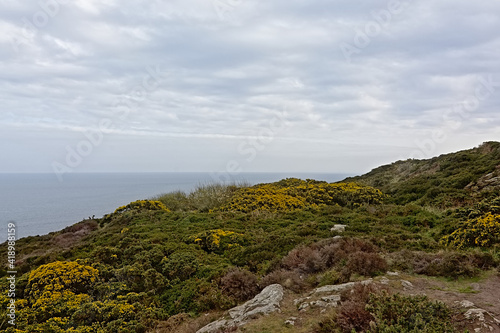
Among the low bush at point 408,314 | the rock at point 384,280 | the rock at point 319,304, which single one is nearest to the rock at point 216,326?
the rock at point 319,304

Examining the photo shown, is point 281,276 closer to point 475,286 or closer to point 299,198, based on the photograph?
point 475,286

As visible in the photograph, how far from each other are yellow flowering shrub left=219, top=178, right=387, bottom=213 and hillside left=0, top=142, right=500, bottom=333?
2.95 m

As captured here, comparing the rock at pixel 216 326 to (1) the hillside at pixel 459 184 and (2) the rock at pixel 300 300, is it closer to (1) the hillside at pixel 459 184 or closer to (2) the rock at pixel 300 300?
(2) the rock at pixel 300 300

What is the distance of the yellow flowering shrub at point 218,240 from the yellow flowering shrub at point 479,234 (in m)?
7.18

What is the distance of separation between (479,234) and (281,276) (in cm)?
604

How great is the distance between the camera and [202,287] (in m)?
7.91

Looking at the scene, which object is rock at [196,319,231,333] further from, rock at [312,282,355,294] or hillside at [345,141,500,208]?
hillside at [345,141,500,208]

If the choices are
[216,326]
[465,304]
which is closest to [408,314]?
[465,304]

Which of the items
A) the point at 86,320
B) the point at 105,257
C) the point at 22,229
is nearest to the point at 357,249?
the point at 86,320

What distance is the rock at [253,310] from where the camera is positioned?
18.1 ft

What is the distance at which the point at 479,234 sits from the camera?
8484 millimetres

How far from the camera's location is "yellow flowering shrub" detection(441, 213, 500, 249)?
8.09m

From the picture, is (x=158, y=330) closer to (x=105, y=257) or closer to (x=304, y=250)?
(x=304, y=250)

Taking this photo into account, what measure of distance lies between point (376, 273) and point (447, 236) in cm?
472
